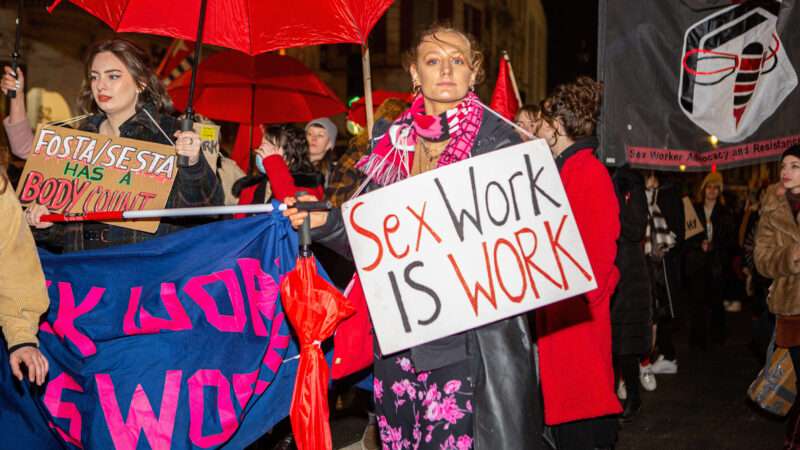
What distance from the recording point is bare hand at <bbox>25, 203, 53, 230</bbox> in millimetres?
4000

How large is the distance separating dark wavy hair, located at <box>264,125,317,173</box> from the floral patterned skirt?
3.13 metres

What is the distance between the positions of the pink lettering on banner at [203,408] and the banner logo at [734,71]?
3.22 meters

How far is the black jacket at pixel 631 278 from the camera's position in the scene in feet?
21.0

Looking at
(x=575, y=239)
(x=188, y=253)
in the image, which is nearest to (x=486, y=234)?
(x=575, y=239)

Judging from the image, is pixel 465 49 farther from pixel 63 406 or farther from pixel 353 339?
pixel 63 406

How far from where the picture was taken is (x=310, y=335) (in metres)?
3.36

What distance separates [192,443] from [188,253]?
0.79 m

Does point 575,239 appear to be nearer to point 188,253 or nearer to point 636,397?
point 188,253

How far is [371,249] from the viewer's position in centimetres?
329

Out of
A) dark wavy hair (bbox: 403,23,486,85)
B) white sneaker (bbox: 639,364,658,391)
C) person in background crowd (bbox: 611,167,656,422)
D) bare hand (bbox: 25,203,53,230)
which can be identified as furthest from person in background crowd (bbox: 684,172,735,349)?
bare hand (bbox: 25,203,53,230)

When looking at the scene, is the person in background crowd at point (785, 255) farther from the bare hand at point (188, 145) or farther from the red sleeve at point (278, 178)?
the bare hand at point (188, 145)

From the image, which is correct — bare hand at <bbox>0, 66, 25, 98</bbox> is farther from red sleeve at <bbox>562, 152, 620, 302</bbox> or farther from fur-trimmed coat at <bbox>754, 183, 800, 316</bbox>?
fur-trimmed coat at <bbox>754, 183, 800, 316</bbox>

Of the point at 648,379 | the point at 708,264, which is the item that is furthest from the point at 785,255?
the point at 708,264

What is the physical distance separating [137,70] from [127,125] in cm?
27
